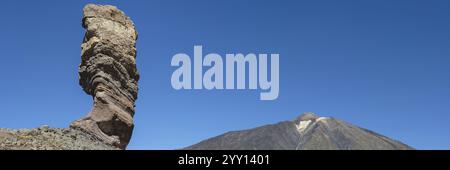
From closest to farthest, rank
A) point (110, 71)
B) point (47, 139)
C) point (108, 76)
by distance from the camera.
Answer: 1. point (47, 139)
2. point (108, 76)
3. point (110, 71)

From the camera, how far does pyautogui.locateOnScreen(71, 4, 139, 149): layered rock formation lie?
41062 mm

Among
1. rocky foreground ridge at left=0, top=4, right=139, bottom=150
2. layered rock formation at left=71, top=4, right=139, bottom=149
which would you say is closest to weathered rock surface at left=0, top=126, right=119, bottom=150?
rocky foreground ridge at left=0, top=4, right=139, bottom=150

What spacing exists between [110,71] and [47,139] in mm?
10837

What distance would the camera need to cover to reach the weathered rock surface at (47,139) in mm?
30531

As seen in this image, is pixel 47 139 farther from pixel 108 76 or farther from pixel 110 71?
pixel 110 71

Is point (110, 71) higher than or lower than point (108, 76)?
higher

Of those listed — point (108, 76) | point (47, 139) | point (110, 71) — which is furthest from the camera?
point (110, 71)

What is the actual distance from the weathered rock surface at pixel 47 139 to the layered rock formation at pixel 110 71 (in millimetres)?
2741

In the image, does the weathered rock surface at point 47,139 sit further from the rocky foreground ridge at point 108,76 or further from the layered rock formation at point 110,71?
the layered rock formation at point 110,71

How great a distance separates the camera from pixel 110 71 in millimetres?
43219

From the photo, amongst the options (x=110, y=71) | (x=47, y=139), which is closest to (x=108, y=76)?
(x=110, y=71)
